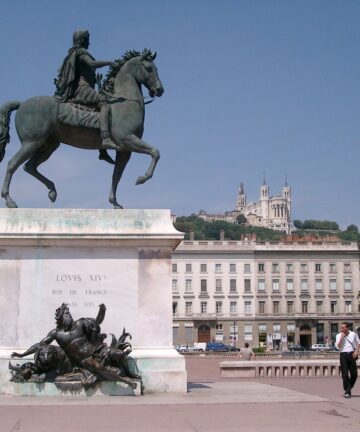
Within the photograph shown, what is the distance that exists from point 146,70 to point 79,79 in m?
1.45

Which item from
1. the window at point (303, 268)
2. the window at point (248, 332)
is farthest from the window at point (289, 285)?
the window at point (248, 332)

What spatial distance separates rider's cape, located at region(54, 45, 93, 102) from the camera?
1570 centimetres

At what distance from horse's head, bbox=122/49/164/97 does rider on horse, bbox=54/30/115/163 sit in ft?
1.43

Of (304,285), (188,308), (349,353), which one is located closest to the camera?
(349,353)

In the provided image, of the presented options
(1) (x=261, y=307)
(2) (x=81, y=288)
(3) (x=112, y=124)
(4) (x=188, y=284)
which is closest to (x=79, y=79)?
(3) (x=112, y=124)

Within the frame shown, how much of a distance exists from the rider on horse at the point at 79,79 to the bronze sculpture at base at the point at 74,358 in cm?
401

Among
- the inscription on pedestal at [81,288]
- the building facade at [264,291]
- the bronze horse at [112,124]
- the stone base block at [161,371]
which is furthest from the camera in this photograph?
the building facade at [264,291]

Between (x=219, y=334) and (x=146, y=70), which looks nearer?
(x=146, y=70)

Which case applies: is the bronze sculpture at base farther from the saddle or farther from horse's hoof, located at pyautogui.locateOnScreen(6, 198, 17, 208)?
the saddle

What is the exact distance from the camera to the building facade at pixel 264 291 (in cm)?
10706

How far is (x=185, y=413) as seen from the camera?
1138 centimetres

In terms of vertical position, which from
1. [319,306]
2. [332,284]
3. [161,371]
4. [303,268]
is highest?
[303,268]

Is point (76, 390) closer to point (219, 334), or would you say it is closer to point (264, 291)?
point (219, 334)

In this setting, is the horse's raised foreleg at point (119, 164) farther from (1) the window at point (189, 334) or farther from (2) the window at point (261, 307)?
(2) the window at point (261, 307)
